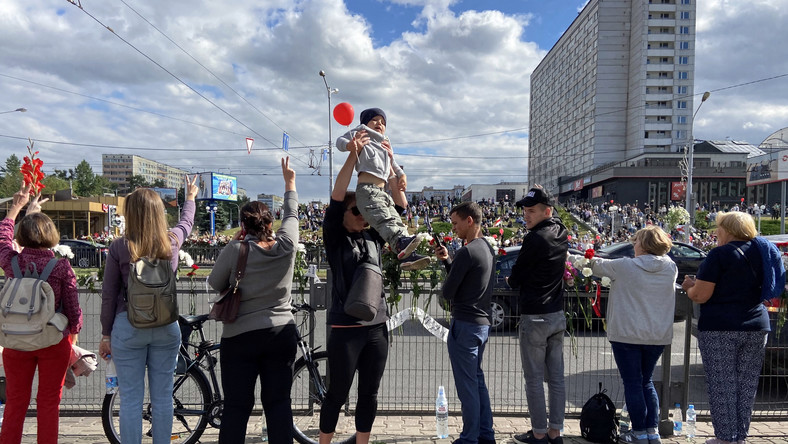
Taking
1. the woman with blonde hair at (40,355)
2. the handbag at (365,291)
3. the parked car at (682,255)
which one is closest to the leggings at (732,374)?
the handbag at (365,291)

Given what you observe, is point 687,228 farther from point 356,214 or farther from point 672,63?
point 672,63

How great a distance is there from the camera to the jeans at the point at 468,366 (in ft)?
11.4

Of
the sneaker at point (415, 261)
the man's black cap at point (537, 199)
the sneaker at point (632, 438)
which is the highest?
the man's black cap at point (537, 199)

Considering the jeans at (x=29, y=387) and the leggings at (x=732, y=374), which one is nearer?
the jeans at (x=29, y=387)

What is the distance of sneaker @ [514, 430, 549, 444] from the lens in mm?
3799

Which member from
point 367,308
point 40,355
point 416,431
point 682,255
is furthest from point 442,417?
point 682,255

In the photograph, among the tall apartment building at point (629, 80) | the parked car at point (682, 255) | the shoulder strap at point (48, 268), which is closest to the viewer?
the shoulder strap at point (48, 268)

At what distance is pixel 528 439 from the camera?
3908mm

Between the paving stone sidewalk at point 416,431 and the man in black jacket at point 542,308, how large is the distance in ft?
1.57

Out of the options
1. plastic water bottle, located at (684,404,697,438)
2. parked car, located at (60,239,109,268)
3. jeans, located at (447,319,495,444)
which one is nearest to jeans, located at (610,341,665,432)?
plastic water bottle, located at (684,404,697,438)

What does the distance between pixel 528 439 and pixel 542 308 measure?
1.07 metres

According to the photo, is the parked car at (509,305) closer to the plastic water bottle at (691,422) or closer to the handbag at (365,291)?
the plastic water bottle at (691,422)

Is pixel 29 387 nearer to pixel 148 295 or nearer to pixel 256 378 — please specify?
pixel 148 295

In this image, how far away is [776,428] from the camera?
4434 mm
